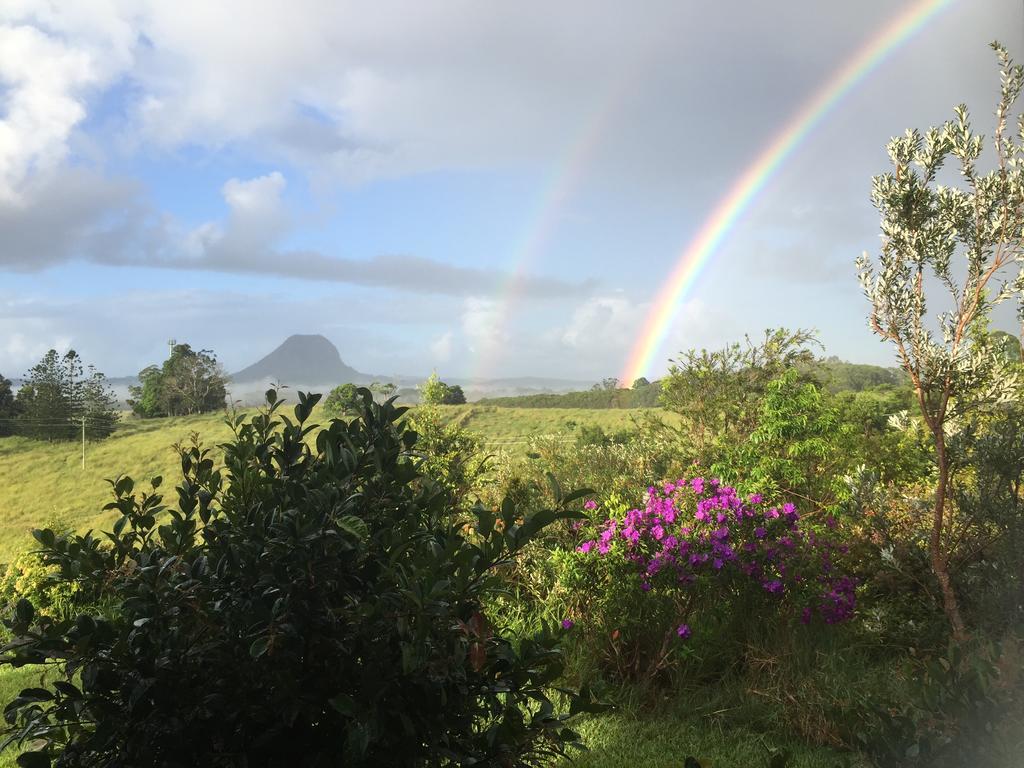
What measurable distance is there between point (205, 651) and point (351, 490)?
1.81ft

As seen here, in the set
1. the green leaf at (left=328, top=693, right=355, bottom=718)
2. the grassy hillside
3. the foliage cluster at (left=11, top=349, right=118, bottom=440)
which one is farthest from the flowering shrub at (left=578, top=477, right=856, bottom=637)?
the foliage cluster at (left=11, top=349, right=118, bottom=440)

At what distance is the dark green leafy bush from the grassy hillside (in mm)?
29034

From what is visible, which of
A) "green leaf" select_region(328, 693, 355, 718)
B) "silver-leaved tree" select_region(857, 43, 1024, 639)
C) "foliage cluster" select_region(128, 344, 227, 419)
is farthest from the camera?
"foliage cluster" select_region(128, 344, 227, 419)

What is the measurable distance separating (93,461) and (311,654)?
143 feet

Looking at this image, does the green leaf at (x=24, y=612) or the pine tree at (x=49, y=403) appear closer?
the green leaf at (x=24, y=612)

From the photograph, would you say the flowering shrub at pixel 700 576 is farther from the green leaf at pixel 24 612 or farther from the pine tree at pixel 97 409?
the pine tree at pixel 97 409

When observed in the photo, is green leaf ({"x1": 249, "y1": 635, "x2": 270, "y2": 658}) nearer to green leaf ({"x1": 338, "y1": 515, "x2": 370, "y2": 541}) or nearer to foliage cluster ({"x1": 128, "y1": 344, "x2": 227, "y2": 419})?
green leaf ({"x1": 338, "y1": 515, "x2": 370, "y2": 541})

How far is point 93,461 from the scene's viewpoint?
3888 cm

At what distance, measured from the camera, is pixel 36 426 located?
4109 centimetres

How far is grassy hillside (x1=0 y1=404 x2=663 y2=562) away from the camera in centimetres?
3362

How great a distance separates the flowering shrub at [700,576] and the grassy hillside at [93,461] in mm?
25240

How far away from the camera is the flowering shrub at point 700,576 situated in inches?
203

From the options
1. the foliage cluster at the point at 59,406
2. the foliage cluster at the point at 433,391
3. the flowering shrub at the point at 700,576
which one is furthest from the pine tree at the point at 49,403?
the flowering shrub at the point at 700,576

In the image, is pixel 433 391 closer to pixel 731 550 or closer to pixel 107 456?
pixel 731 550
